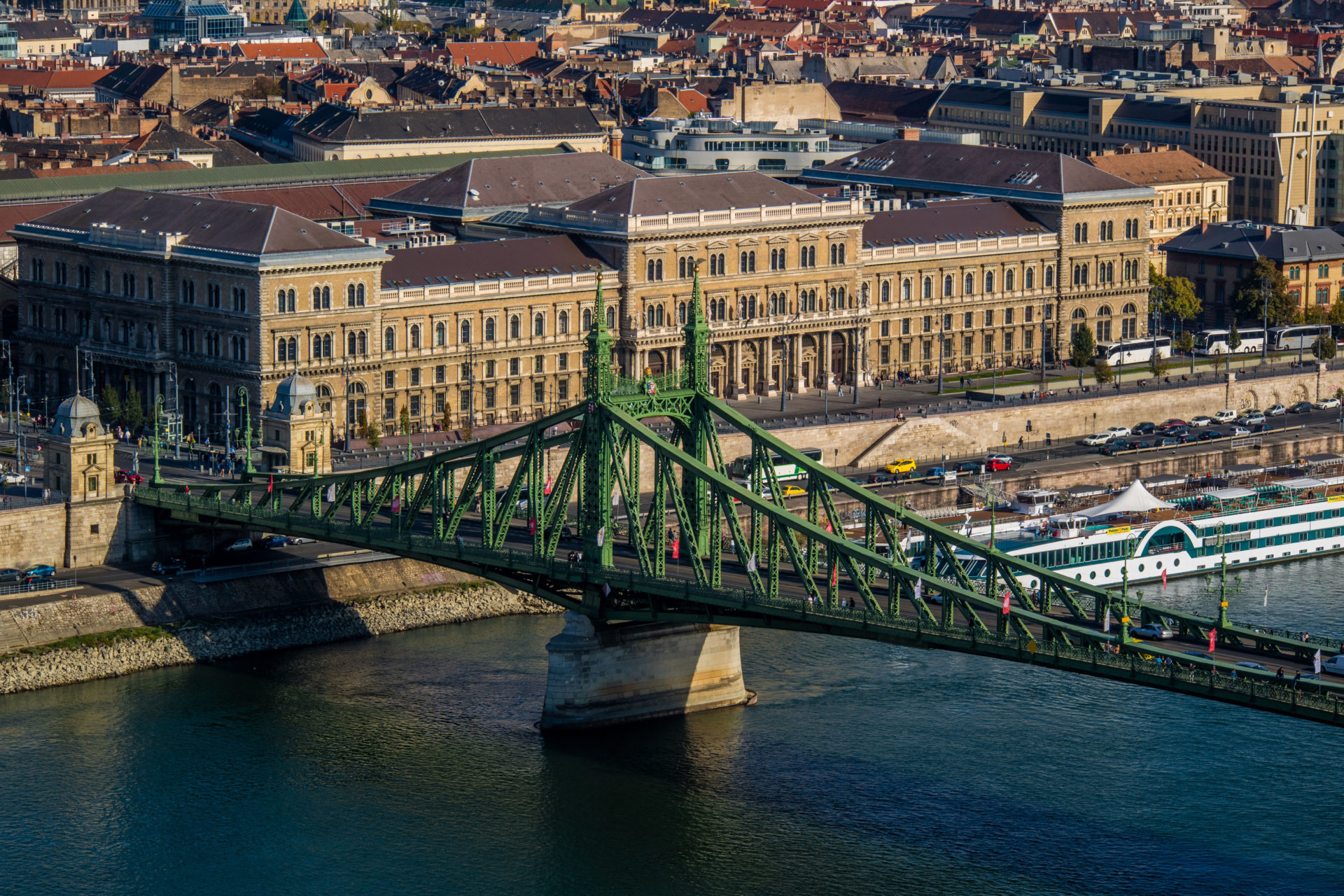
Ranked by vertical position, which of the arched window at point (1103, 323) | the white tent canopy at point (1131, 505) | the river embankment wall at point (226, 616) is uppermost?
the arched window at point (1103, 323)

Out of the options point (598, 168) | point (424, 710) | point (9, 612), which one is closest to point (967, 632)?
point (424, 710)

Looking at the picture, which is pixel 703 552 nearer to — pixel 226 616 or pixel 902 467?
pixel 226 616

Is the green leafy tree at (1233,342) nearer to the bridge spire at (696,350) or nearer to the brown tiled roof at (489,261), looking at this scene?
the brown tiled roof at (489,261)

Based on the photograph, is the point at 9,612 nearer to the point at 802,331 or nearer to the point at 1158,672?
the point at 1158,672

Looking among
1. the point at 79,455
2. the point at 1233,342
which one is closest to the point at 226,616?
the point at 79,455

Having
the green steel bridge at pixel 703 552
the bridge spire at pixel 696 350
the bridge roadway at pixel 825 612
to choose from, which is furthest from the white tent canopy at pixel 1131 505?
the bridge spire at pixel 696 350
